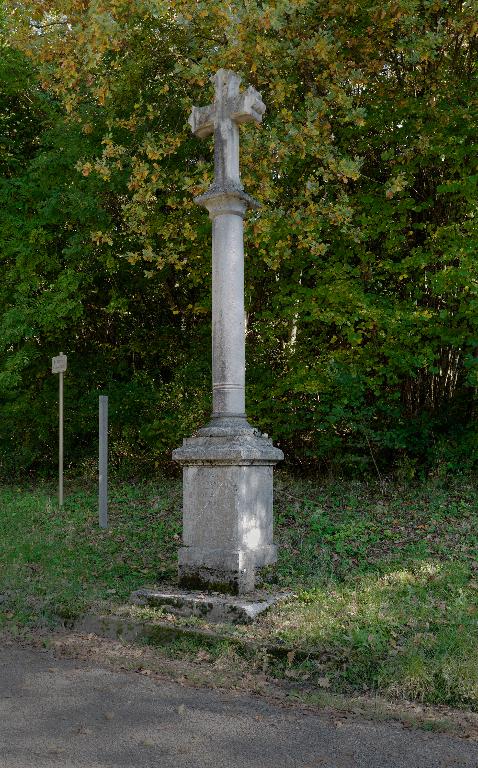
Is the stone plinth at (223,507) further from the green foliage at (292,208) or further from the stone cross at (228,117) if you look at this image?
the green foliage at (292,208)

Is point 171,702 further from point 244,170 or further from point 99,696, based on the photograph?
point 244,170

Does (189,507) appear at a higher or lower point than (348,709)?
higher

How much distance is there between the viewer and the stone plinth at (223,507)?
5980 mm

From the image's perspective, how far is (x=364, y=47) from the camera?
Answer: 991 cm

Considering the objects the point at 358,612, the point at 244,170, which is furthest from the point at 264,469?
the point at 244,170

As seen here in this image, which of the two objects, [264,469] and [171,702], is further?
[264,469]

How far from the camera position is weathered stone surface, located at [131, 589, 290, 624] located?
5.51 meters

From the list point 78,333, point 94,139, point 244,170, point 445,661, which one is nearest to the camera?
point 445,661

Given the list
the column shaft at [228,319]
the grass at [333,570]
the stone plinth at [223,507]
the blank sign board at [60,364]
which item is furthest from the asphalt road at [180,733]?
the blank sign board at [60,364]

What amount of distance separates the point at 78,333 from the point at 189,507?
8.26 metres

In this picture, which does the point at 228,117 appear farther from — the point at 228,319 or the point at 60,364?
the point at 60,364

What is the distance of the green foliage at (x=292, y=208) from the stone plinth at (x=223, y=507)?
4099 millimetres

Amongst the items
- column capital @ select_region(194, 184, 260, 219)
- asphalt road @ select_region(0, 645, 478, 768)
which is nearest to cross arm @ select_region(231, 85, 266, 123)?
column capital @ select_region(194, 184, 260, 219)

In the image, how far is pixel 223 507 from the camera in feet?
19.8
